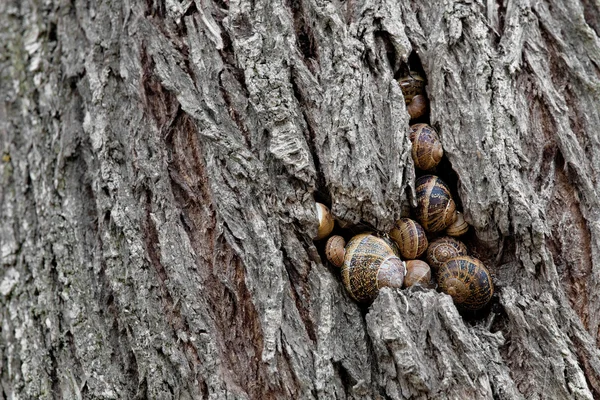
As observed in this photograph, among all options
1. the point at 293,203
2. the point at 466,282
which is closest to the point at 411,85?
the point at 293,203

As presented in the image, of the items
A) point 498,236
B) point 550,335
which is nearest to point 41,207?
point 498,236

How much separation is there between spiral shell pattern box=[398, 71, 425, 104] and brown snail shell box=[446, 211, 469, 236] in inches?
24.0

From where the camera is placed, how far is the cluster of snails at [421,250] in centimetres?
246

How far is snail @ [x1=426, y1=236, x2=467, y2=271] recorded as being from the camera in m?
2.60

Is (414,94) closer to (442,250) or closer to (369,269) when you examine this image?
(442,250)

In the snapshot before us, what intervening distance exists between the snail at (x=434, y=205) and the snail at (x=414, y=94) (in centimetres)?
36

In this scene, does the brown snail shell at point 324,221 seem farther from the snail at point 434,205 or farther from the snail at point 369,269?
the snail at point 434,205

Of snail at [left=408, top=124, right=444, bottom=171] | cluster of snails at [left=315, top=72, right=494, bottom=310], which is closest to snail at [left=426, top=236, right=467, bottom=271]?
cluster of snails at [left=315, top=72, right=494, bottom=310]

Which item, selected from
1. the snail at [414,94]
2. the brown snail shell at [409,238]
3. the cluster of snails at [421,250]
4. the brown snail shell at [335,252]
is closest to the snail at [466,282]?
the cluster of snails at [421,250]

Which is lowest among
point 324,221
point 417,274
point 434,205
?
point 417,274

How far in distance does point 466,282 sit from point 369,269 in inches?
16.3

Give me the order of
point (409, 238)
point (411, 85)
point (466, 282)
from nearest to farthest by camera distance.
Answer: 1. point (466, 282)
2. point (409, 238)
3. point (411, 85)

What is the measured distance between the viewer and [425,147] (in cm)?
263

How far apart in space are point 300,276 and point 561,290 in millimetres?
1128
